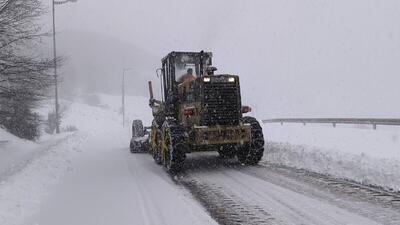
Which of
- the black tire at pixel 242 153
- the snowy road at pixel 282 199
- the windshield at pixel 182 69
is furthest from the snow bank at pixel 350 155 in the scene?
the windshield at pixel 182 69

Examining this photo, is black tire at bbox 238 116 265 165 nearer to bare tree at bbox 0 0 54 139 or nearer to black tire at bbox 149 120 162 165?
black tire at bbox 149 120 162 165

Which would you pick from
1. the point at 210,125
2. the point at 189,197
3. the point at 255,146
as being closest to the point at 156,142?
the point at 210,125

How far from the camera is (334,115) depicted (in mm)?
52031

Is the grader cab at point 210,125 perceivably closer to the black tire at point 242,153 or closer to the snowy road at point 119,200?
the black tire at point 242,153

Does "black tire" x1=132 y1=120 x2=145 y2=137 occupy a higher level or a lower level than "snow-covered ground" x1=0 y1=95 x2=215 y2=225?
higher

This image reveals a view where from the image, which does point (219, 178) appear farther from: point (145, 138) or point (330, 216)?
point (145, 138)

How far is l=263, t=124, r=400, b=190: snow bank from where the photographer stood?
Answer: 10.5 m

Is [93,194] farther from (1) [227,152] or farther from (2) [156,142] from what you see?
(1) [227,152]

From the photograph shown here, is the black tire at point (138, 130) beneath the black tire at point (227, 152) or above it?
above

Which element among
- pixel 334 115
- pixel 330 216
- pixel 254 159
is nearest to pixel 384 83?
pixel 334 115

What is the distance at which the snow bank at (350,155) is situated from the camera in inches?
415

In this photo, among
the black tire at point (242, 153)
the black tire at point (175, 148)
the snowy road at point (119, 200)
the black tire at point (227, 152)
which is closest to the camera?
the snowy road at point (119, 200)

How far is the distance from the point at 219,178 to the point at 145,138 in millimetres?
7976

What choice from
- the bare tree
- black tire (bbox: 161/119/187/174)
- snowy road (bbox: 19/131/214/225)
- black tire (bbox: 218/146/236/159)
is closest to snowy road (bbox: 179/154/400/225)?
black tire (bbox: 161/119/187/174)
